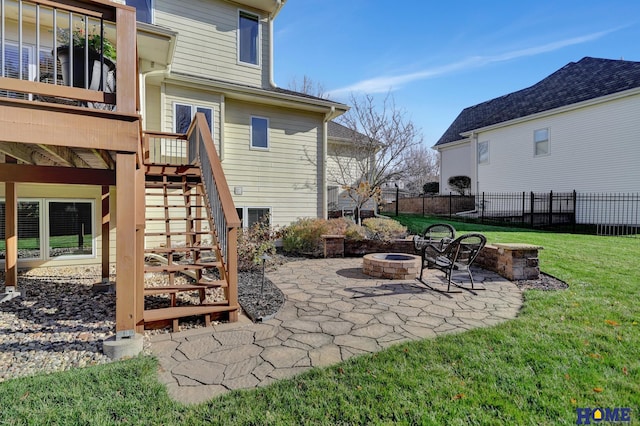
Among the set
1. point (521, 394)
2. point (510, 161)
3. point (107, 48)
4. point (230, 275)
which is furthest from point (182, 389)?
point (510, 161)

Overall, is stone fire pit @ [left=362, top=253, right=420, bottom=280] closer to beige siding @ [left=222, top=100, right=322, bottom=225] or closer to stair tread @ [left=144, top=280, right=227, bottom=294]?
stair tread @ [left=144, top=280, right=227, bottom=294]

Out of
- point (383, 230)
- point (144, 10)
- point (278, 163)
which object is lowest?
point (383, 230)

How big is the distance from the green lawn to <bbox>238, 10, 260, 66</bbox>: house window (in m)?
9.76

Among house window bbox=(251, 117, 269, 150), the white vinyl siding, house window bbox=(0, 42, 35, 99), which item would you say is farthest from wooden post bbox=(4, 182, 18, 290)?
the white vinyl siding


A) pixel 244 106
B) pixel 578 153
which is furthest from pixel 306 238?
pixel 578 153

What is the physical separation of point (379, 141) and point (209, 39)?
23.8 ft

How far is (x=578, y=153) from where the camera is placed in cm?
1430

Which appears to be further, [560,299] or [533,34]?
[533,34]

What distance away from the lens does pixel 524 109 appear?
17.0 metres

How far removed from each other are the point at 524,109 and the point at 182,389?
1977 centimetres

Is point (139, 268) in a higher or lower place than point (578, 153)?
lower

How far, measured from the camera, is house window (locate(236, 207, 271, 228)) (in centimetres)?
974

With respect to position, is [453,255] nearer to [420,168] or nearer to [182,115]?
[182,115]

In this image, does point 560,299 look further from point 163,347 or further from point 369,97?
point 369,97
